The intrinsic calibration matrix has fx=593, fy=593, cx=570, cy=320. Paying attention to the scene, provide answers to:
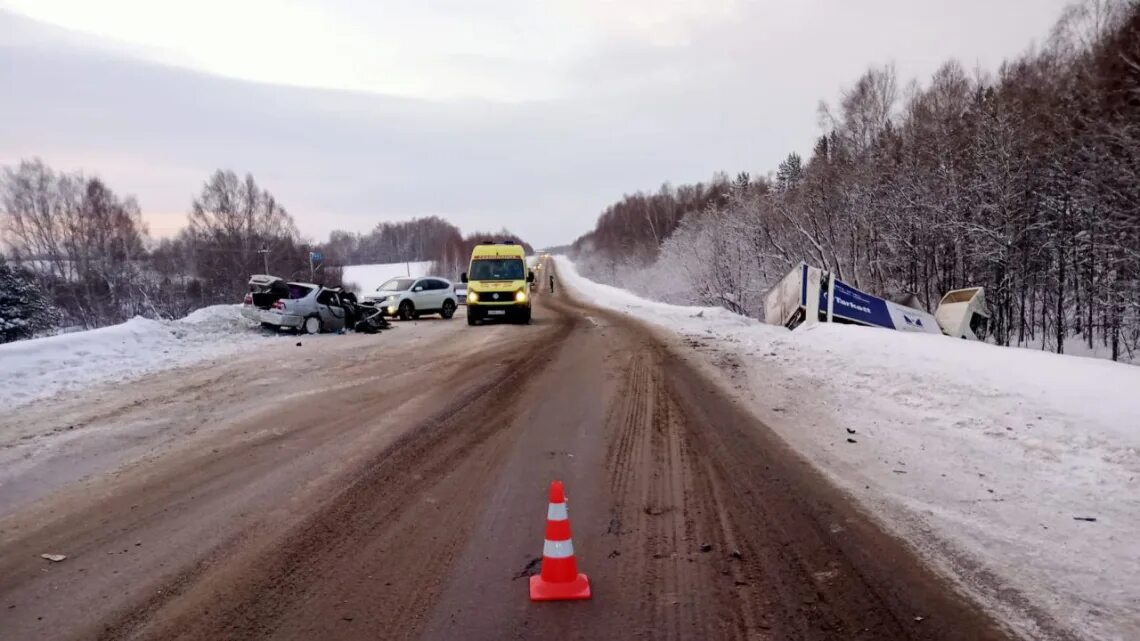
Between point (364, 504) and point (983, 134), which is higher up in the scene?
point (983, 134)

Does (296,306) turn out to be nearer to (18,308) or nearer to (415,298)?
(415,298)

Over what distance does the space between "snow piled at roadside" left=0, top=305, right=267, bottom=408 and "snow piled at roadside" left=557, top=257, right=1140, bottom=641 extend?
1052 centimetres

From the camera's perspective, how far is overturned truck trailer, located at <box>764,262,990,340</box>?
1506 cm

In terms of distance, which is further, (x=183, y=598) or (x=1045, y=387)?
(x=1045, y=387)

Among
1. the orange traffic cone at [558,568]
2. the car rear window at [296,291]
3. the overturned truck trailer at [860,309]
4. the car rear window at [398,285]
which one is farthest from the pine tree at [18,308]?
the orange traffic cone at [558,568]

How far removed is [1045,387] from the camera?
723 centimetres

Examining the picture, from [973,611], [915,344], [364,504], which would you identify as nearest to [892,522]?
[973,611]

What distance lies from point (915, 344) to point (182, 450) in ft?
36.9

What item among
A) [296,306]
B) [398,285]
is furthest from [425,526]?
[398,285]

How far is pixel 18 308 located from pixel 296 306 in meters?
36.2

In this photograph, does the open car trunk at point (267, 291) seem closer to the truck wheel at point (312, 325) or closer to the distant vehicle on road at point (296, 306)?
the distant vehicle on road at point (296, 306)

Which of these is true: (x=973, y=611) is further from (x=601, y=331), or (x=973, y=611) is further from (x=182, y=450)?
(x=601, y=331)

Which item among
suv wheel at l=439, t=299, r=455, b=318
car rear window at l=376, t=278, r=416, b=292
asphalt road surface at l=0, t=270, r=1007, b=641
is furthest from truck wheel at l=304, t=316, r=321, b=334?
asphalt road surface at l=0, t=270, r=1007, b=641

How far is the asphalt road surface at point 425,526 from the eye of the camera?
125 inches
